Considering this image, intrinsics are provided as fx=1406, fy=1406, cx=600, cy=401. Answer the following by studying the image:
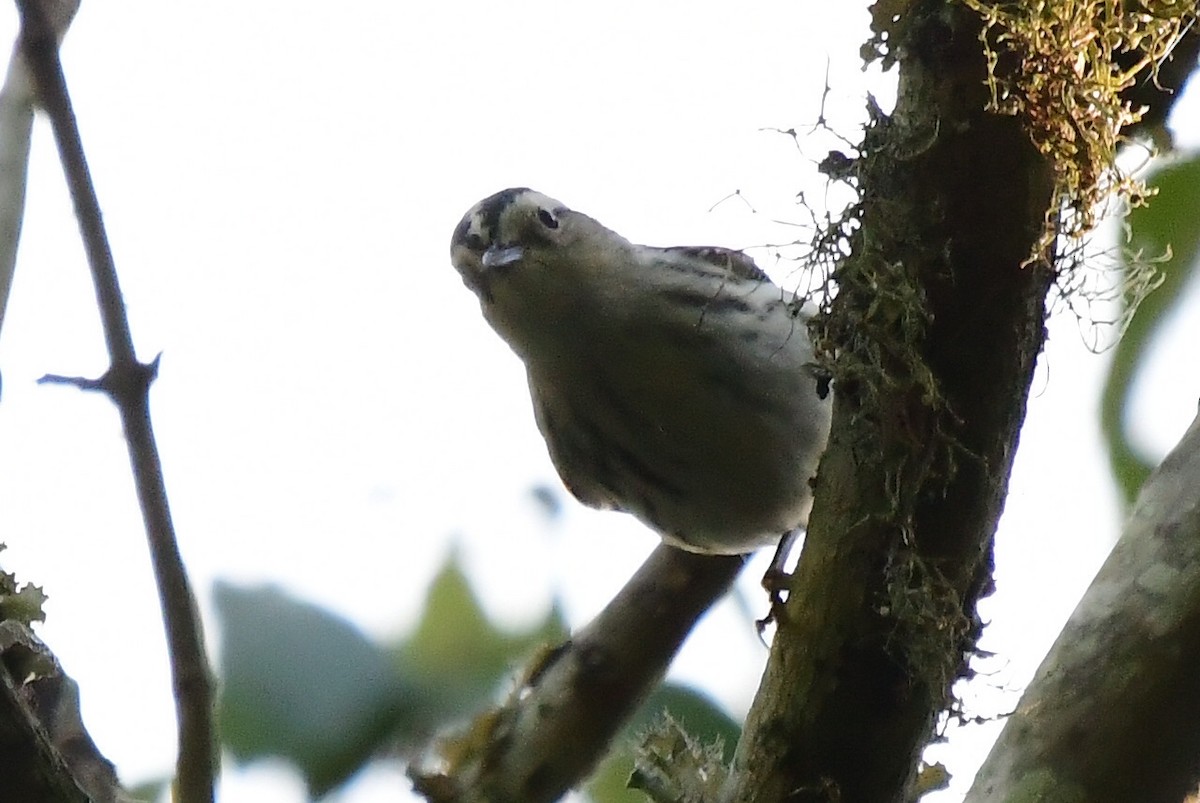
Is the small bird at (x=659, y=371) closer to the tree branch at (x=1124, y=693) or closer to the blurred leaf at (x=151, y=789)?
the tree branch at (x=1124, y=693)

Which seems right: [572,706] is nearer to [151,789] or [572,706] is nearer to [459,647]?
[459,647]

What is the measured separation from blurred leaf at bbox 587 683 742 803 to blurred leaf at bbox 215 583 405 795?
419mm

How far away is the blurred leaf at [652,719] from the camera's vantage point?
265 cm

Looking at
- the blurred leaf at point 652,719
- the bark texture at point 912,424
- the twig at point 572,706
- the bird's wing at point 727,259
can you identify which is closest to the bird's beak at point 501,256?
the bird's wing at point 727,259

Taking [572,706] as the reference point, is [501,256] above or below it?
above

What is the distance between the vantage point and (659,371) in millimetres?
2744

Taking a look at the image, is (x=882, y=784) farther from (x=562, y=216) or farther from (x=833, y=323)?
(x=562, y=216)

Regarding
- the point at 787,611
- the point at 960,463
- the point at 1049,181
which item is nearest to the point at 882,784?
the point at 787,611

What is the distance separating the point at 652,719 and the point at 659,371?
0.66m

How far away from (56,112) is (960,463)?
3.17ft

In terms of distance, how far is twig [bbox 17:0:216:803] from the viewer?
129 cm

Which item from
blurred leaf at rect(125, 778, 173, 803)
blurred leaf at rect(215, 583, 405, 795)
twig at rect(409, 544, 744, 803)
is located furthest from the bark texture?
blurred leaf at rect(125, 778, 173, 803)

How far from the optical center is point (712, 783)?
188cm

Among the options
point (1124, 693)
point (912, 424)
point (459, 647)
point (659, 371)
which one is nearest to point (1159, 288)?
point (1124, 693)
